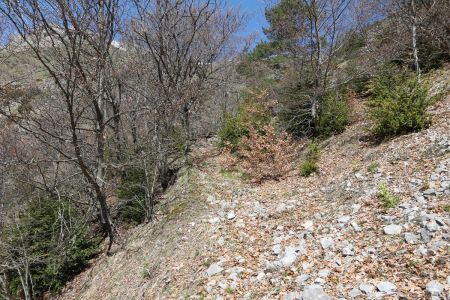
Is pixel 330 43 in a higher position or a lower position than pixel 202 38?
lower

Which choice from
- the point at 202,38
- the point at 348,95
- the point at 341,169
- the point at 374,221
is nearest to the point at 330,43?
the point at 348,95

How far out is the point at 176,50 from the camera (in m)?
11.0

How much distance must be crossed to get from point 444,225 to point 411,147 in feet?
8.34

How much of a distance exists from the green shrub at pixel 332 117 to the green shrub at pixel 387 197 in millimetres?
4081

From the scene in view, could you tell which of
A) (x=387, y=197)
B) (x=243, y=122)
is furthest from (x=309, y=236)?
(x=243, y=122)

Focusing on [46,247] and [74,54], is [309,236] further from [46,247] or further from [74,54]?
[46,247]

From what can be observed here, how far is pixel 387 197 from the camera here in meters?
4.86

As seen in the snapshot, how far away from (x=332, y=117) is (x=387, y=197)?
183 inches

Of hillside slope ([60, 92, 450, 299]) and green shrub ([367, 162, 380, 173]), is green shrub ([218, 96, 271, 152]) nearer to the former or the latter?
hillside slope ([60, 92, 450, 299])

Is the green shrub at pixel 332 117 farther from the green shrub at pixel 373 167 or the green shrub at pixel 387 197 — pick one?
the green shrub at pixel 387 197

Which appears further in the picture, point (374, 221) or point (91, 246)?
point (91, 246)

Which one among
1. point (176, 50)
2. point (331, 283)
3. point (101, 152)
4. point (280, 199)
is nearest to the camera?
point (331, 283)

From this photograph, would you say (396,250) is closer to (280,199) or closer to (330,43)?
(280,199)

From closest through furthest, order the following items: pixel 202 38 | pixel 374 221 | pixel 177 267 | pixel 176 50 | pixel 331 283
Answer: pixel 331 283 < pixel 374 221 < pixel 177 267 < pixel 176 50 < pixel 202 38
